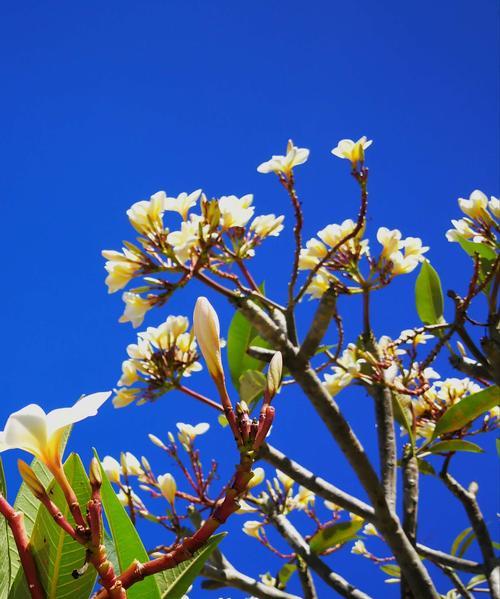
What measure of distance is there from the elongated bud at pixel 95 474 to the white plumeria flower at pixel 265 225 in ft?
2.65

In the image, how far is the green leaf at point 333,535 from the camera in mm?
1236

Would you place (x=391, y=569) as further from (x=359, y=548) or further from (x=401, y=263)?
(x=401, y=263)

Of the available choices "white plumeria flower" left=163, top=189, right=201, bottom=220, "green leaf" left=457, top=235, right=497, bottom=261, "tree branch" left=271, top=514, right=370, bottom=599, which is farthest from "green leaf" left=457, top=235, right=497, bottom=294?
"tree branch" left=271, top=514, right=370, bottom=599

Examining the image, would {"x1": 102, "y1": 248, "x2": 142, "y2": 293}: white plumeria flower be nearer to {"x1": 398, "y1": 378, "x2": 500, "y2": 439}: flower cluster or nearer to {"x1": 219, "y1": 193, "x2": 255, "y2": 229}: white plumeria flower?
{"x1": 219, "y1": 193, "x2": 255, "y2": 229}: white plumeria flower

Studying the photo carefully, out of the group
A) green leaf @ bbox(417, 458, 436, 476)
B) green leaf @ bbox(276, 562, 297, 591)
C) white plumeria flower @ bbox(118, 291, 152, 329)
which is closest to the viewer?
white plumeria flower @ bbox(118, 291, 152, 329)

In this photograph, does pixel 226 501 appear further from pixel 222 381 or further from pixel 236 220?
pixel 236 220

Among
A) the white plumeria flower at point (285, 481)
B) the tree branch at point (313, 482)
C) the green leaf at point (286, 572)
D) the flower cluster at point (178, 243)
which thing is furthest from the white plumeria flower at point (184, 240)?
the green leaf at point (286, 572)

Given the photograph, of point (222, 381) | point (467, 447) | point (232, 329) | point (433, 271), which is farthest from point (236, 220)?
point (222, 381)

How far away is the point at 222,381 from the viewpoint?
385 millimetres

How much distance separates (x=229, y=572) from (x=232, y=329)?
446mm

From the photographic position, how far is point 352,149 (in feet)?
3.50

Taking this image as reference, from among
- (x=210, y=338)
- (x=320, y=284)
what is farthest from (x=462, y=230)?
(x=210, y=338)

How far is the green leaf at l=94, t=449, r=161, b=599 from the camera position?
1.30 ft

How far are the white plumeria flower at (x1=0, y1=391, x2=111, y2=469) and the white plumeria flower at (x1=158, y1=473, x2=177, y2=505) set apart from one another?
803mm
